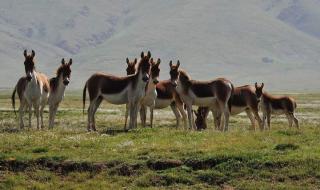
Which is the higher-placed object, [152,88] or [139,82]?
[139,82]

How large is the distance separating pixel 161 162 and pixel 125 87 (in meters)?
9.04

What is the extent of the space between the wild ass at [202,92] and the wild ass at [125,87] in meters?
2.20

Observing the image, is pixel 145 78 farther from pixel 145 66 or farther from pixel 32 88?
pixel 32 88

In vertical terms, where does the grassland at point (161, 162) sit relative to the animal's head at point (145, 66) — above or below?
below

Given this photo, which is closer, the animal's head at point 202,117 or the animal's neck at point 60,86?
the animal's neck at point 60,86

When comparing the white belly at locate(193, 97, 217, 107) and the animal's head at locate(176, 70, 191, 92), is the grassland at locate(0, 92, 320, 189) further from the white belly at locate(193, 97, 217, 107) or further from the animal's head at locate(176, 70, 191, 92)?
the animal's head at locate(176, 70, 191, 92)

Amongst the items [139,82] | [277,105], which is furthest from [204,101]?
[277,105]

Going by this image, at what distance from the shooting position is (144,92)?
28047 millimetres

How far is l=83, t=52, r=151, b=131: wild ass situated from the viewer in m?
27.6

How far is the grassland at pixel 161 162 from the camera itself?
17.9 metres

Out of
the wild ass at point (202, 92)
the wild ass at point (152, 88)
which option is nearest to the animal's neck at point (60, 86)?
the wild ass at point (152, 88)

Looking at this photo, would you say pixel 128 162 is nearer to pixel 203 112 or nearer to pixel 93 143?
pixel 93 143

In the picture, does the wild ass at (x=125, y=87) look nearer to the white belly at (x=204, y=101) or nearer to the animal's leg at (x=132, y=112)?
the animal's leg at (x=132, y=112)

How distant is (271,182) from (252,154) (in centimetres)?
202
